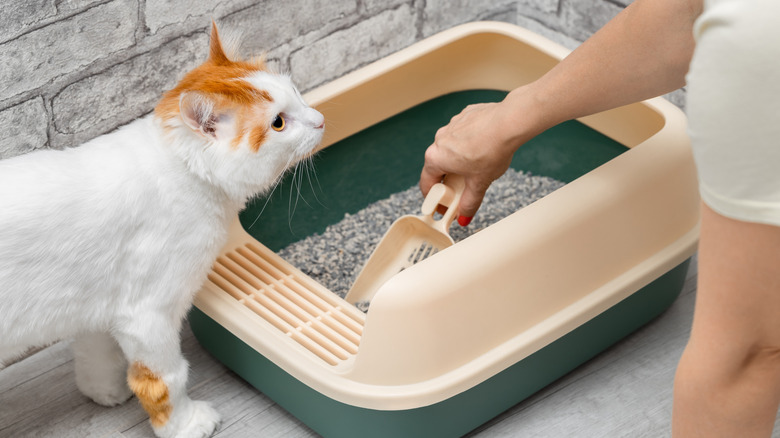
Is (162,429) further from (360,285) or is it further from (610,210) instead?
(610,210)

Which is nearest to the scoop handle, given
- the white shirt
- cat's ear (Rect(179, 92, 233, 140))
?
cat's ear (Rect(179, 92, 233, 140))

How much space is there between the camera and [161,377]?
1.10m

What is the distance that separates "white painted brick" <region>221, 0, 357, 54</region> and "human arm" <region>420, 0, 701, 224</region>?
15.1 inches

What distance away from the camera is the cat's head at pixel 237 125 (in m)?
0.96

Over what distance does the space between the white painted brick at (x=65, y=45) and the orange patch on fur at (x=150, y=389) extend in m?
0.43

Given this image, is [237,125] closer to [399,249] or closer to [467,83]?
[399,249]

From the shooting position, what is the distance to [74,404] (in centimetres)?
127

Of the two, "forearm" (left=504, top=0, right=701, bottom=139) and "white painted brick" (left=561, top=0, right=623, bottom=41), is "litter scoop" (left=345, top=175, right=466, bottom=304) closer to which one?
"forearm" (left=504, top=0, right=701, bottom=139)

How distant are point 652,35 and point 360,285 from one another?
61cm

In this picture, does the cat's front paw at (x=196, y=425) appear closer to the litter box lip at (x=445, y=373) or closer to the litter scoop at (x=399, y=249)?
the litter box lip at (x=445, y=373)

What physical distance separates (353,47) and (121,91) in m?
Answer: 0.46

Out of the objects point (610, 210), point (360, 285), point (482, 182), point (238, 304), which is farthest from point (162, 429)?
point (610, 210)

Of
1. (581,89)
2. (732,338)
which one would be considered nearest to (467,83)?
(581,89)

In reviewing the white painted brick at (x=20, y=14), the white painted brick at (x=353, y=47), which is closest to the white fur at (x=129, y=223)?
the white painted brick at (x=20, y=14)
